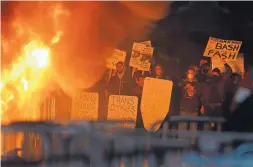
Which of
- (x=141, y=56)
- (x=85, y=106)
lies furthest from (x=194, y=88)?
(x=85, y=106)

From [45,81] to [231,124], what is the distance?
1.51m

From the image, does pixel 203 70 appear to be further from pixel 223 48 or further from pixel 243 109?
pixel 243 109

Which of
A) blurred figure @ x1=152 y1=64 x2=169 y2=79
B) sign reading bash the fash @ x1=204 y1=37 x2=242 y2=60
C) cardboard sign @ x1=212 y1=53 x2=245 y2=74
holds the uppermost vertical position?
sign reading bash the fash @ x1=204 y1=37 x2=242 y2=60

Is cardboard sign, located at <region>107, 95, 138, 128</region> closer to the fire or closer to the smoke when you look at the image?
the smoke

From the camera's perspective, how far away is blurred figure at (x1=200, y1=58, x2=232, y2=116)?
2.97 m

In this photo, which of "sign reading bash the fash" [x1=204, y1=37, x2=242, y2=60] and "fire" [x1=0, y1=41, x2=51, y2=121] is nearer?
"sign reading bash the fash" [x1=204, y1=37, x2=242, y2=60]

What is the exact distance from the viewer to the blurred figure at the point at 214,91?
2.97 metres

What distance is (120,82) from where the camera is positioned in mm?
3039

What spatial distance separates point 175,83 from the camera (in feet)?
9.84

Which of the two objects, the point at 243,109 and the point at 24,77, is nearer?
the point at 243,109

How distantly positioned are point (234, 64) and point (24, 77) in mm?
1684

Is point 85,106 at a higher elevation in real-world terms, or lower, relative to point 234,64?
lower

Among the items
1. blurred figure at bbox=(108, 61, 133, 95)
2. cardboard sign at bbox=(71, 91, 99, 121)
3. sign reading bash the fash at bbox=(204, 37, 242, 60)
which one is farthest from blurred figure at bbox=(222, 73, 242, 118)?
cardboard sign at bbox=(71, 91, 99, 121)

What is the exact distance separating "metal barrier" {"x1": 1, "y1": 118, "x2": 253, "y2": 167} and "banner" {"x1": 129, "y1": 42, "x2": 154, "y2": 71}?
48 centimetres
